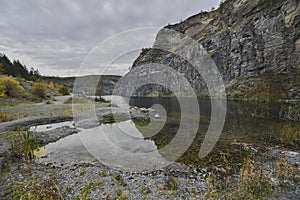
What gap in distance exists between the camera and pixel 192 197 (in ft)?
15.0

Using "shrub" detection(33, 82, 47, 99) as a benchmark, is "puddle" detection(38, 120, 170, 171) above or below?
below

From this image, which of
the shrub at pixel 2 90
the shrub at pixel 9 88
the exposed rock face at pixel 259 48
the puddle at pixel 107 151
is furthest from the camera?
the shrub at pixel 9 88

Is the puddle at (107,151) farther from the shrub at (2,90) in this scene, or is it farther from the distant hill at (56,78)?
the shrub at (2,90)

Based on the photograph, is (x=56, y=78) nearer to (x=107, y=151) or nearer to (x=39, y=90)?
(x=39, y=90)

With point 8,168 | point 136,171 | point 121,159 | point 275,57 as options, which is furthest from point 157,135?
point 275,57

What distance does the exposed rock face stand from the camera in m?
27.3

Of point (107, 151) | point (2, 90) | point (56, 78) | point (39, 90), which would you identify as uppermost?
point (56, 78)

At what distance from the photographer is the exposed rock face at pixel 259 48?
27281mm

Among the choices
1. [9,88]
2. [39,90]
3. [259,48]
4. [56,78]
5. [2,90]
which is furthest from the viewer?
[56,78]

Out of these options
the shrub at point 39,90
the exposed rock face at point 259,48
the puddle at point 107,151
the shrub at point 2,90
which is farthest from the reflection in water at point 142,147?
the shrub at point 39,90

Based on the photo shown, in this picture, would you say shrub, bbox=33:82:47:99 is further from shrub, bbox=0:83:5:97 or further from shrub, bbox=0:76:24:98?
shrub, bbox=0:83:5:97

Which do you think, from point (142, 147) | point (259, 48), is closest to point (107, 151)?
point (142, 147)

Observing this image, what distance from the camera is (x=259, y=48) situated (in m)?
33.6

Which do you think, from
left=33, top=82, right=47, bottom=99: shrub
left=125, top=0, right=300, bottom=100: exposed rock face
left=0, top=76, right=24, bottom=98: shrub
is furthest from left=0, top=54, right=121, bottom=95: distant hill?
left=125, top=0, right=300, bottom=100: exposed rock face
